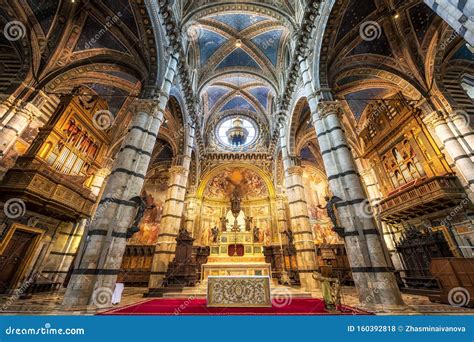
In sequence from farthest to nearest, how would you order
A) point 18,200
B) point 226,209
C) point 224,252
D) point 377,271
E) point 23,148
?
point 226,209
point 224,252
point 23,148
point 18,200
point 377,271

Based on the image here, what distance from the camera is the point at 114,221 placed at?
5.95 m

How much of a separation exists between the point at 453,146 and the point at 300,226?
7.53 metres

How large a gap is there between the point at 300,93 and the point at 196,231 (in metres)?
12.6

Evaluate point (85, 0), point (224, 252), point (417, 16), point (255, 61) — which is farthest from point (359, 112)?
point (85, 0)

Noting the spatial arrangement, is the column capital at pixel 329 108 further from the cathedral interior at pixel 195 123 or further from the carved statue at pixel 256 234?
the carved statue at pixel 256 234

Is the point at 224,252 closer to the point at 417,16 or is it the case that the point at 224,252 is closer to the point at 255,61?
the point at 255,61

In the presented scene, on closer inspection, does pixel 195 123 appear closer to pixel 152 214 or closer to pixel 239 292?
pixel 152 214

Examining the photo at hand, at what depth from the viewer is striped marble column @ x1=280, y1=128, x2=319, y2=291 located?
977 cm

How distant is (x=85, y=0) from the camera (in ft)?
27.7

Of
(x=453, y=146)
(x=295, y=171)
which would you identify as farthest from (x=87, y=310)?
(x=453, y=146)

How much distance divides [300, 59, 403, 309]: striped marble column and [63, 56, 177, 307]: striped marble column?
6745mm

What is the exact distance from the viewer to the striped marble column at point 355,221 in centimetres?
535

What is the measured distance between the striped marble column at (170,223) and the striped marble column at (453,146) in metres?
12.9

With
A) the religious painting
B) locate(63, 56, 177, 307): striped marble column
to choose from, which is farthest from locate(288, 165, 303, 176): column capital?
the religious painting
